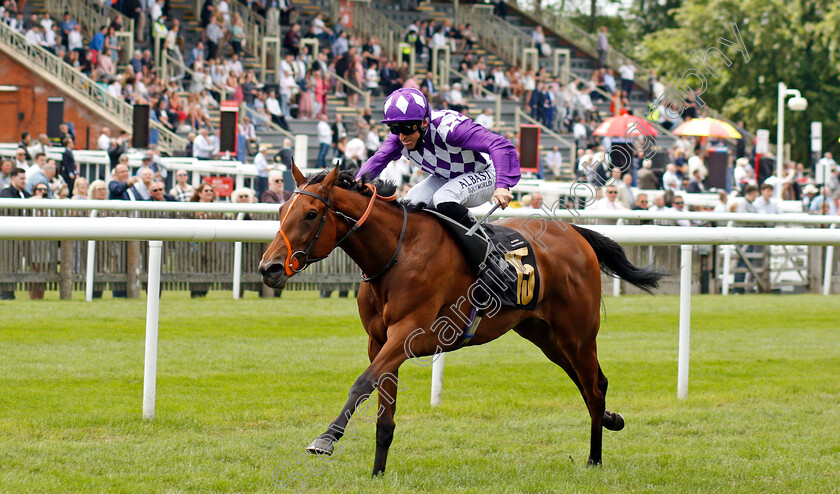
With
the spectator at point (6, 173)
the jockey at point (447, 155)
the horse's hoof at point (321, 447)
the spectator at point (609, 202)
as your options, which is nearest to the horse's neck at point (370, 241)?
the jockey at point (447, 155)

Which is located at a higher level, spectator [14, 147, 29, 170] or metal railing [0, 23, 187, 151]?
metal railing [0, 23, 187, 151]

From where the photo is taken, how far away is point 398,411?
611cm

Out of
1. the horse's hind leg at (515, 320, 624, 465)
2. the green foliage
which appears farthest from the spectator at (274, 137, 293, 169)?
the green foliage

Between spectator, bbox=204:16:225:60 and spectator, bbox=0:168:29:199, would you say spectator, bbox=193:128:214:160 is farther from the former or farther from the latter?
spectator, bbox=204:16:225:60

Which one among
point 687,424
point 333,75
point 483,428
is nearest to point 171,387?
point 483,428

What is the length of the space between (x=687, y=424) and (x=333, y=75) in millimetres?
18707

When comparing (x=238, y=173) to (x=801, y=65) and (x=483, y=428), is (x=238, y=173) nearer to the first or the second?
(x=483, y=428)

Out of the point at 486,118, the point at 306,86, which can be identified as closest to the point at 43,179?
the point at 306,86

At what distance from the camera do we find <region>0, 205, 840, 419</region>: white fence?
5148 millimetres

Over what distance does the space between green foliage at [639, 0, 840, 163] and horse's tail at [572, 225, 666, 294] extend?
2506cm

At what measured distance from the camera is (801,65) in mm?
31328

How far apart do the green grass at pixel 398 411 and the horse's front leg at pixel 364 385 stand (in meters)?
0.36

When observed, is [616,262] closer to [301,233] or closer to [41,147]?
[301,233]

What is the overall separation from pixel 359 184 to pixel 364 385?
90 cm
